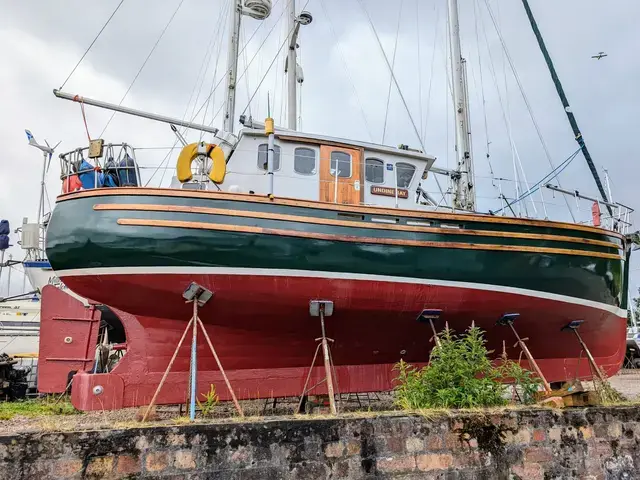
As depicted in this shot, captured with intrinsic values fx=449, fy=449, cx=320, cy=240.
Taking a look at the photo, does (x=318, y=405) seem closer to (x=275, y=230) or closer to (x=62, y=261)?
(x=275, y=230)

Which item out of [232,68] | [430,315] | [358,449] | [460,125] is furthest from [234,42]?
[358,449]

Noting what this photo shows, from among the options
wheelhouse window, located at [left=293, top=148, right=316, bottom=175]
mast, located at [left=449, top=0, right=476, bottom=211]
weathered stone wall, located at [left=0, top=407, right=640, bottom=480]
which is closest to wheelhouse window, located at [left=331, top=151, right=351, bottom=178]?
wheelhouse window, located at [left=293, top=148, right=316, bottom=175]

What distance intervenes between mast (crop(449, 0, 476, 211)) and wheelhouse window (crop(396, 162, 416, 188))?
2.08 metres

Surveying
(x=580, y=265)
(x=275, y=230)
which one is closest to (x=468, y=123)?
(x=580, y=265)

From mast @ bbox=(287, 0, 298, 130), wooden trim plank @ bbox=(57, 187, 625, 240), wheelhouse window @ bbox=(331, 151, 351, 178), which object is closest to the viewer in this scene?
wooden trim plank @ bbox=(57, 187, 625, 240)

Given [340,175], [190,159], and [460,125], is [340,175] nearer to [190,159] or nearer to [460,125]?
[190,159]

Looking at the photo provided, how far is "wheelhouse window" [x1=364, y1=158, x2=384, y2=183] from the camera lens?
8781 millimetres

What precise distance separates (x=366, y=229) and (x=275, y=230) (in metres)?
1.49

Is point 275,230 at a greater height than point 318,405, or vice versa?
point 275,230

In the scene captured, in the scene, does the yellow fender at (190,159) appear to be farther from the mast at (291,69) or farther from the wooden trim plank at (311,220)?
the mast at (291,69)

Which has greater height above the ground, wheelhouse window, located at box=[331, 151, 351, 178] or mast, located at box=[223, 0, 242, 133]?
mast, located at box=[223, 0, 242, 133]

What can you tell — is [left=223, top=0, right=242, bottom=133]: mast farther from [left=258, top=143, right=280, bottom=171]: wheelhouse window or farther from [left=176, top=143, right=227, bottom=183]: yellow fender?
[left=176, top=143, right=227, bottom=183]: yellow fender

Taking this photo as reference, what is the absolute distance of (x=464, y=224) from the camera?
7.74 metres

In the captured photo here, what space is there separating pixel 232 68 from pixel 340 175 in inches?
300
